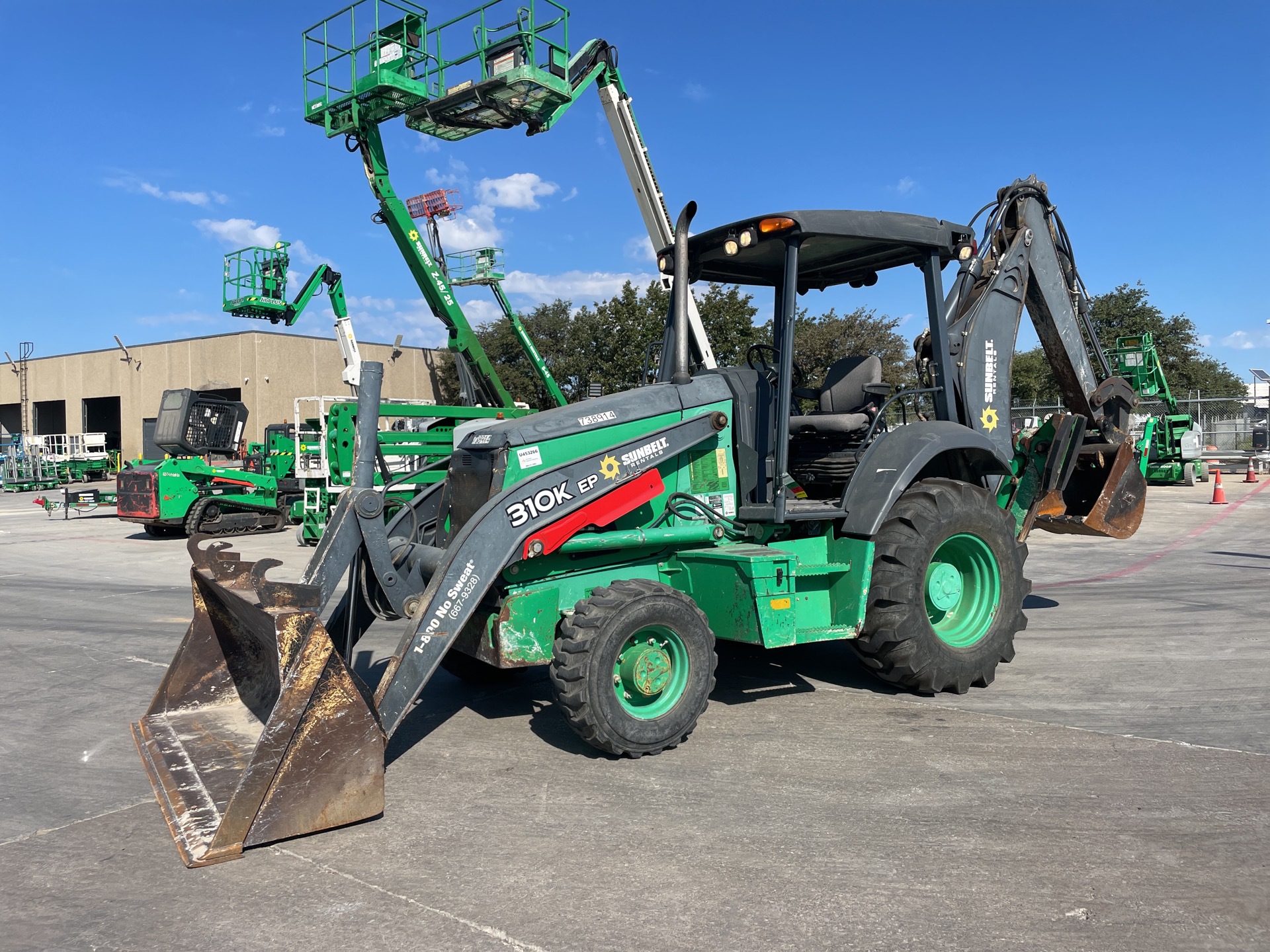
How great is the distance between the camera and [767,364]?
664 cm

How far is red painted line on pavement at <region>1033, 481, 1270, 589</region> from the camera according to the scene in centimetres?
1060

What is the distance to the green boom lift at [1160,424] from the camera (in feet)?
75.2

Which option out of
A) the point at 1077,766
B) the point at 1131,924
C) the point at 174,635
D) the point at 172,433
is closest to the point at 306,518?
the point at 172,433

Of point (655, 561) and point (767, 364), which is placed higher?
point (767, 364)

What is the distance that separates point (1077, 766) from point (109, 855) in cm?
442

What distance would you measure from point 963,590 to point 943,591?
26 cm

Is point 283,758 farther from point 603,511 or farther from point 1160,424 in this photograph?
point 1160,424

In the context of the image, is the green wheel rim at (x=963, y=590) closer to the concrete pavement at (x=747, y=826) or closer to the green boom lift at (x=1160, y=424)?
the concrete pavement at (x=747, y=826)

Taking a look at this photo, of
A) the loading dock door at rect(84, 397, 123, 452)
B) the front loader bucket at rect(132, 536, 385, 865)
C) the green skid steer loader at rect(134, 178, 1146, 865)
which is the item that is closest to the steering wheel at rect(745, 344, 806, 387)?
the green skid steer loader at rect(134, 178, 1146, 865)

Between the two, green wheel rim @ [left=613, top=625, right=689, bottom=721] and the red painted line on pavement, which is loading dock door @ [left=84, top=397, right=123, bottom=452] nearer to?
the red painted line on pavement

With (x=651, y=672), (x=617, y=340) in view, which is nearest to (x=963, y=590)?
(x=651, y=672)

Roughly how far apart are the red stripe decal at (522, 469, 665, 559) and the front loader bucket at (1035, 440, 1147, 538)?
13.0 ft

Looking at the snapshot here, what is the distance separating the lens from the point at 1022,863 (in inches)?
145

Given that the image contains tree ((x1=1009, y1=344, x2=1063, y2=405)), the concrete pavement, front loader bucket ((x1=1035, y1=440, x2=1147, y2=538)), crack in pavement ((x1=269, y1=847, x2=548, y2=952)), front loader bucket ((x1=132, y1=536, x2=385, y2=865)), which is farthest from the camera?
tree ((x1=1009, y1=344, x2=1063, y2=405))
